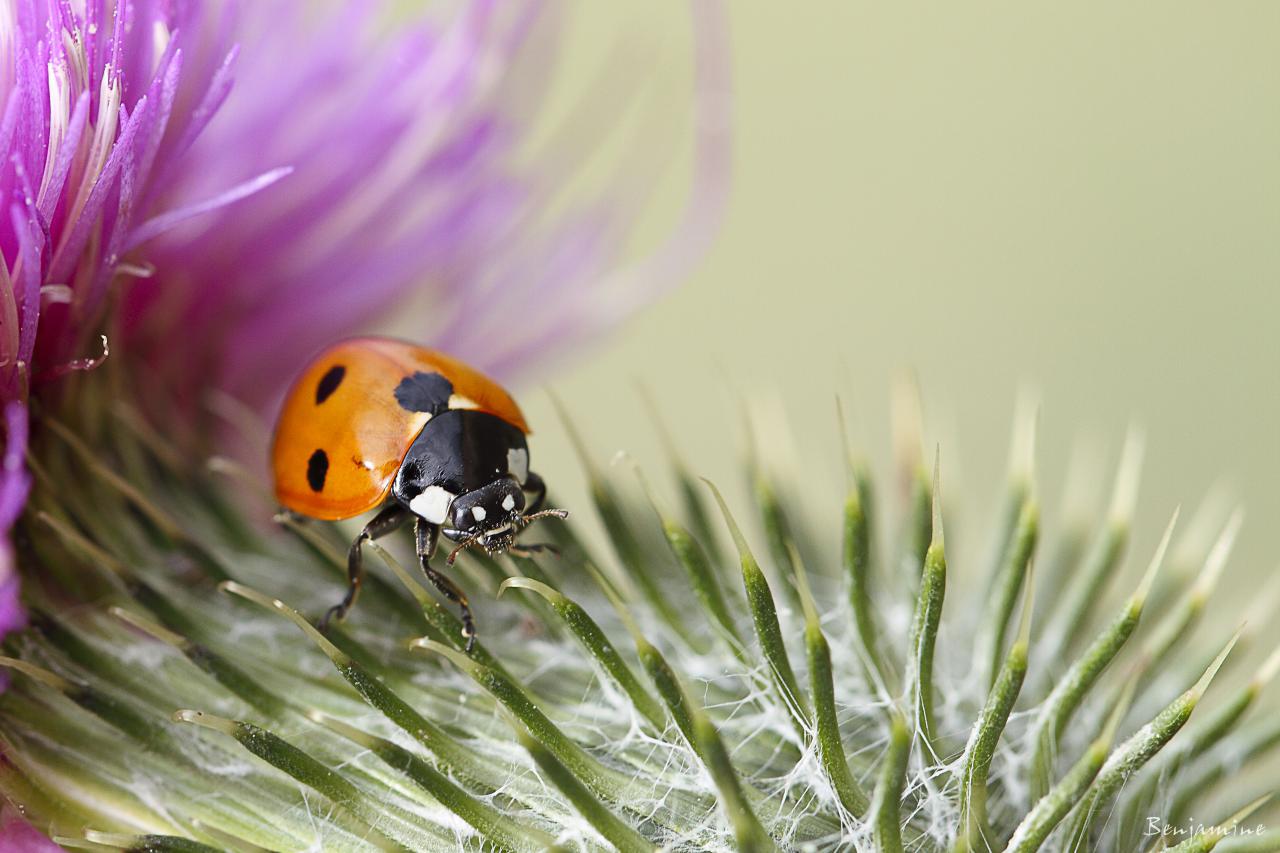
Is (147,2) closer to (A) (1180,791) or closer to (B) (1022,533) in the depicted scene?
(B) (1022,533)

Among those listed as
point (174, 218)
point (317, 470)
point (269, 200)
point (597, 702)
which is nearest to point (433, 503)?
point (317, 470)

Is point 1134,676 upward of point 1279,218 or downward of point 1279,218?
downward

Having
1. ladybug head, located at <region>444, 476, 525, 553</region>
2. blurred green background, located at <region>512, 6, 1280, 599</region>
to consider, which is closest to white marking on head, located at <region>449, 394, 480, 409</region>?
ladybug head, located at <region>444, 476, 525, 553</region>

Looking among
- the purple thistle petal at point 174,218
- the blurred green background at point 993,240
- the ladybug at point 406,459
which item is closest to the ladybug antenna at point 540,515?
the ladybug at point 406,459

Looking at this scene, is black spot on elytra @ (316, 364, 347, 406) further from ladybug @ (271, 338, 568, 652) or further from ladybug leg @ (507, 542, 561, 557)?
ladybug leg @ (507, 542, 561, 557)

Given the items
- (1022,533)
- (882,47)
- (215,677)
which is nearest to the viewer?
(215,677)

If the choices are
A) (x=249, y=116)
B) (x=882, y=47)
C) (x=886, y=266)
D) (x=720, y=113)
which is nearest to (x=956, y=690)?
(x=720, y=113)
